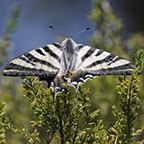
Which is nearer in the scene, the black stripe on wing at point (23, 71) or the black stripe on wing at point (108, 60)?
the black stripe on wing at point (23, 71)

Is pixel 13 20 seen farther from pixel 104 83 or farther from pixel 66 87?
pixel 66 87

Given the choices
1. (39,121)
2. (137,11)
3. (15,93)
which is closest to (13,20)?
(15,93)

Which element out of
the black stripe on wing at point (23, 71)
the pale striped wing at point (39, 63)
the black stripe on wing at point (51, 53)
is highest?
the black stripe on wing at point (51, 53)

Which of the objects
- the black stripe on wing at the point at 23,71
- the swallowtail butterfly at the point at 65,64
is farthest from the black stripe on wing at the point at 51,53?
the black stripe on wing at the point at 23,71

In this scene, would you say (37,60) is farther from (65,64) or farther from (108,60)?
(108,60)

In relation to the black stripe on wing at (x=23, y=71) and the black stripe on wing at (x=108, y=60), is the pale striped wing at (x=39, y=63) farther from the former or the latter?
the black stripe on wing at (x=108, y=60)

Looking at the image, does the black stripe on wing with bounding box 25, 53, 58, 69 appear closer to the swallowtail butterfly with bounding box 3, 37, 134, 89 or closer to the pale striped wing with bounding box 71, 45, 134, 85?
the swallowtail butterfly with bounding box 3, 37, 134, 89
